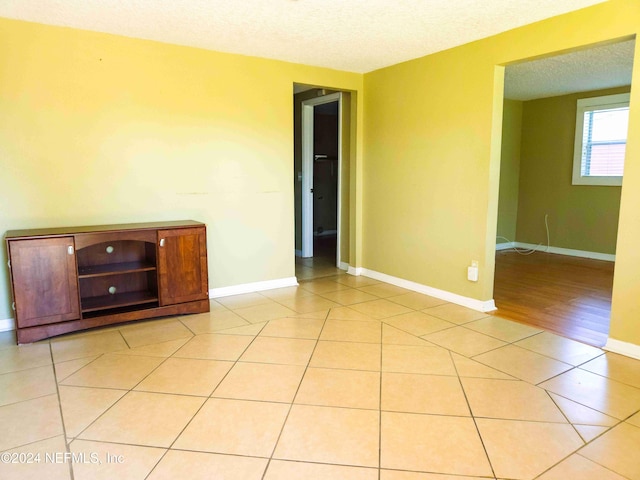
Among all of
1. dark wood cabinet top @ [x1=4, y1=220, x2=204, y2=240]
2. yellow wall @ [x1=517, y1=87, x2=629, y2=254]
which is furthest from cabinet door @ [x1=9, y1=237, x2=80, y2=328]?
yellow wall @ [x1=517, y1=87, x2=629, y2=254]

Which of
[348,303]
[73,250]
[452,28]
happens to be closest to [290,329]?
[348,303]

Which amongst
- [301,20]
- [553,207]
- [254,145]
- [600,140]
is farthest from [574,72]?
[254,145]

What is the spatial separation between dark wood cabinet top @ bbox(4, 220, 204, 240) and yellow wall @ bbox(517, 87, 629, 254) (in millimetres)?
5390

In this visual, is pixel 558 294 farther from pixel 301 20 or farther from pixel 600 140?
pixel 301 20

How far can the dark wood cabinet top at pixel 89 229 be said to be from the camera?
2.98m

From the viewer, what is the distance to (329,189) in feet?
26.6

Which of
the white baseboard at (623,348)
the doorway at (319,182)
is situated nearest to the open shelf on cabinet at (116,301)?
the doorway at (319,182)

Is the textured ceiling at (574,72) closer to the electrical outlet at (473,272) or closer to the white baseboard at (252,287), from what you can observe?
the electrical outlet at (473,272)

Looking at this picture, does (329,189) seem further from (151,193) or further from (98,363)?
(98,363)

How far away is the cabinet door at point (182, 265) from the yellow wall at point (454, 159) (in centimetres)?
205

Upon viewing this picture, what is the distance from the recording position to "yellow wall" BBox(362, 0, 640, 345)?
2.78 metres

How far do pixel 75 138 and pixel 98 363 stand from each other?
1792mm

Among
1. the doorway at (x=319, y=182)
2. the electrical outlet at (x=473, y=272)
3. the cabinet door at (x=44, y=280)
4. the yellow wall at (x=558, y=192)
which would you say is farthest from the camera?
the yellow wall at (x=558, y=192)

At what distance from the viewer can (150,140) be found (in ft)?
12.1
